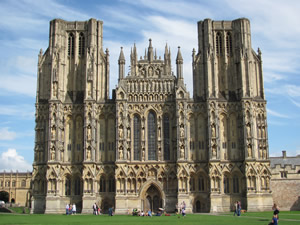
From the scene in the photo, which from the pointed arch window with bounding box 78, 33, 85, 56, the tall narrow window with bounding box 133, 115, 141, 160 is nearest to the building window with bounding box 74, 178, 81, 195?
the tall narrow window with bounding box 133, 115, 141, 160

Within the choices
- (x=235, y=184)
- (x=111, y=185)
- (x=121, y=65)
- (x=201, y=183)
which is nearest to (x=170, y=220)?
(x=201, y=183)

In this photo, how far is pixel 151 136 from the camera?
196 feet

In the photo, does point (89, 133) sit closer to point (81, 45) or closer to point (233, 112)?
point (81, 45)

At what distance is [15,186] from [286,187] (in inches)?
3445

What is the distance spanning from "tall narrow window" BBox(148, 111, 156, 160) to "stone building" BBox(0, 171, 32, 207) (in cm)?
7629

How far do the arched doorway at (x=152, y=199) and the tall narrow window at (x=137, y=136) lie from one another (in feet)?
15.6

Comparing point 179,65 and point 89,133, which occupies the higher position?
point 179,65

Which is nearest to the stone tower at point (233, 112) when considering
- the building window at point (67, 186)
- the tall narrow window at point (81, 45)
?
the tall narrow window at point (81, 45)

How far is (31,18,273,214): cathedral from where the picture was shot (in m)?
56.8

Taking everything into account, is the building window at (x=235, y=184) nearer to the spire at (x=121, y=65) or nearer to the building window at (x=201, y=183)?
the building window at (x=201, y=183)

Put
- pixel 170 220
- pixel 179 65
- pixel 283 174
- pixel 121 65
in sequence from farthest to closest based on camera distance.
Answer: pixel 283 174 → pixel 121 65 → pixel 179 65 → pixel 170 220

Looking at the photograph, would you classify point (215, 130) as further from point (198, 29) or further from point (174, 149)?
point (198, 29)

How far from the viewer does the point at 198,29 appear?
63.8 metres

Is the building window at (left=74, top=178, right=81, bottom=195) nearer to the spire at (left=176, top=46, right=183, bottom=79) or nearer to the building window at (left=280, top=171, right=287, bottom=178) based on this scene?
the spire at (left=176, top=46, right=183, bottom=79)
